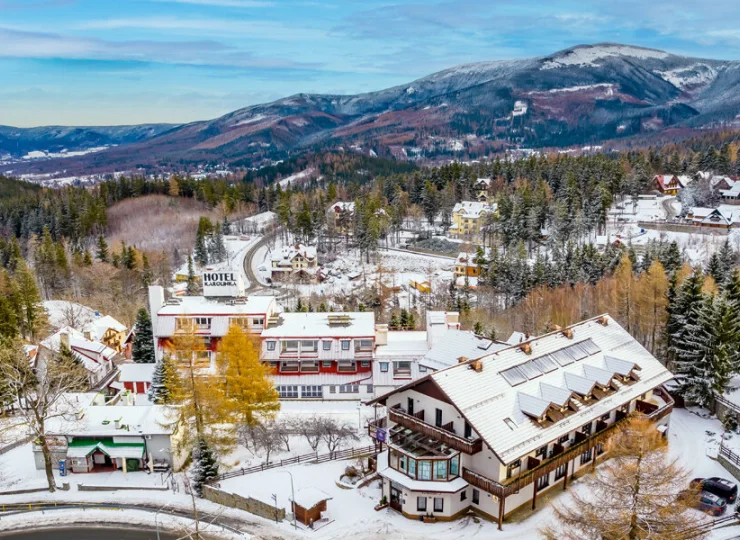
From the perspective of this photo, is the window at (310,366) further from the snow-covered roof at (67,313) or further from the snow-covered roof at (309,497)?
the snow-covered roof at (67,313)

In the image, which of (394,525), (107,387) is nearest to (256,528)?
(394,525)

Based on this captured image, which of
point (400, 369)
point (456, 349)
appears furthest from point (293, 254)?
point (456, 349)

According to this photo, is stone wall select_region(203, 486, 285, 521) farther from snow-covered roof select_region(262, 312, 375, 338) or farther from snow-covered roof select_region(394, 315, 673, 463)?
snow-covered roof select_region(262, 312, 375, 338)

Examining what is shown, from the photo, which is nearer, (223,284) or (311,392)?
(311,392)

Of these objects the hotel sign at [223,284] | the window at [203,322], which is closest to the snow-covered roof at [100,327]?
the hotel sign at [223,284]

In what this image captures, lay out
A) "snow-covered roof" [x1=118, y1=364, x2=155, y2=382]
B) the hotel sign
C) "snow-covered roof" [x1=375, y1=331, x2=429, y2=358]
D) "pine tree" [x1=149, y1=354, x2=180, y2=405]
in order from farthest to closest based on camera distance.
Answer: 1. the hotel sign
2. "snow-covered roof" [x1=118, y1=364, x2=155, y2=382]
3. "snow-covered roof" [x1=375, y1=331, x2=429, y2=358]
4. "pine tree" [x1=149, y1=354, x2=180, y2=405]

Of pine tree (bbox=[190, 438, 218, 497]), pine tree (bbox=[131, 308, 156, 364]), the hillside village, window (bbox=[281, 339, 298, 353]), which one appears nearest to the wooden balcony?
the hillside village

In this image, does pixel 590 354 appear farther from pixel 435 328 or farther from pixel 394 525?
pixel 394 525

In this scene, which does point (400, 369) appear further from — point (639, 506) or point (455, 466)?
point (639, 506)
